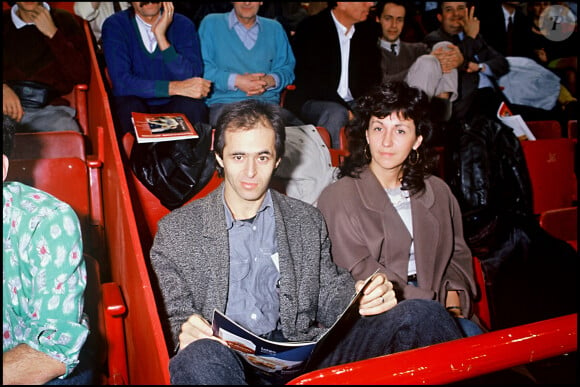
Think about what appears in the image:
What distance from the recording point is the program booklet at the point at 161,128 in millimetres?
902

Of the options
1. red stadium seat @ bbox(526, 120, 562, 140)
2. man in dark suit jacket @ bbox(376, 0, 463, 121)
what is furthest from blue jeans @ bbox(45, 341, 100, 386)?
red stadium seat @ bbox(526, 120, 562, 140)

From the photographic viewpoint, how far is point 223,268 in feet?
2.24

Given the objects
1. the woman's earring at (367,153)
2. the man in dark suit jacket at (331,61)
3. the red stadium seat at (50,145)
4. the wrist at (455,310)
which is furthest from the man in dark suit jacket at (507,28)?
the red stadium seat at (50,145)

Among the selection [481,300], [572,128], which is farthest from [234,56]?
[572,128]

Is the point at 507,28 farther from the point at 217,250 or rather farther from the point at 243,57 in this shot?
the point at 217,250

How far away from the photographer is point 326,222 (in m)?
0.87

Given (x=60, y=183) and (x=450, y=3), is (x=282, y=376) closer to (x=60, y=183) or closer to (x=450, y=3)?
(x=60, y=183)

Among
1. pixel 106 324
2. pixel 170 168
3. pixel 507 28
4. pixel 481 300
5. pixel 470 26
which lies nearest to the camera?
pixel 106 324

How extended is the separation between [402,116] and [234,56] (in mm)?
572

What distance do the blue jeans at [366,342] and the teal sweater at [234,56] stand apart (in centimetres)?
74

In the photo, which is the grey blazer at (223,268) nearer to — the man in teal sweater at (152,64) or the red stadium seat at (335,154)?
the red stadium seat at (335,154)

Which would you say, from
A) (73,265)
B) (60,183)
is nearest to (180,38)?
(60,183)

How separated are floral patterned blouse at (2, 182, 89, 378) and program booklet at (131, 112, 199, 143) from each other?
0.33 metres

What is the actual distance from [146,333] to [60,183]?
46 cm
